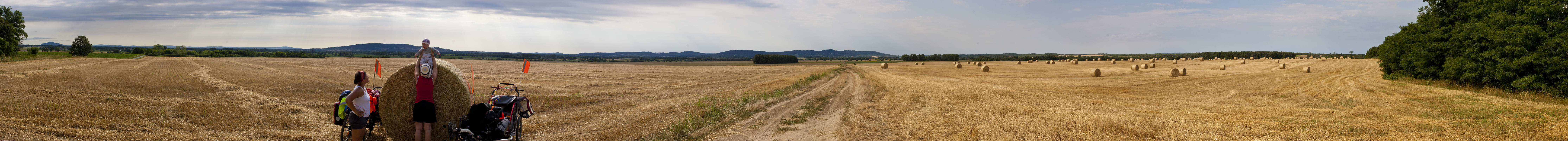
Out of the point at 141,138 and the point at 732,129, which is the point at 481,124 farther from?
the point at 141,138

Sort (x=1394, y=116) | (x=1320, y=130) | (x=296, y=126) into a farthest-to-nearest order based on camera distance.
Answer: (x=1394, y=116) → (x=296, y=126) → (x=1320, y=130)

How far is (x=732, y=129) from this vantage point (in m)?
10.0

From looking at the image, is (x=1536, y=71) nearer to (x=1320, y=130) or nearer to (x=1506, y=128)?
(x=1506, y=128)

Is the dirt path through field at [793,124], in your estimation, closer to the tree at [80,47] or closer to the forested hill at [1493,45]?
the forested hill at [1493,45]

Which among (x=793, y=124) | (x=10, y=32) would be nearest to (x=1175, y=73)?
(x=793, y=124)

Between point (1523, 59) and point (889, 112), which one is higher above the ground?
point (1523, 59)

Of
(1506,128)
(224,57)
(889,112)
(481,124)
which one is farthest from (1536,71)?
(224,57)

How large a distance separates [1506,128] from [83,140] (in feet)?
59.2

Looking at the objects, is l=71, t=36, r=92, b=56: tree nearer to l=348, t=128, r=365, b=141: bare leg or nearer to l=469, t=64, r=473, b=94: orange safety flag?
l=469, t=64, r=473, b=94: orange safety flag

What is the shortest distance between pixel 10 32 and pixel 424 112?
61.0 m

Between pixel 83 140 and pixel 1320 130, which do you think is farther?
pixel 1320 130

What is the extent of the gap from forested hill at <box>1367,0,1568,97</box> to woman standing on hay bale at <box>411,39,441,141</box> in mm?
20195

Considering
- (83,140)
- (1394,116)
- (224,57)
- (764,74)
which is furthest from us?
(224,57)

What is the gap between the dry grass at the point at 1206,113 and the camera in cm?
863
